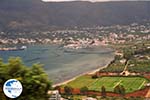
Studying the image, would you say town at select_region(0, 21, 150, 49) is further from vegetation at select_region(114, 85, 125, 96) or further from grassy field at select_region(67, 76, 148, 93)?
vegetation at select_region(114, 85, 125, 96)

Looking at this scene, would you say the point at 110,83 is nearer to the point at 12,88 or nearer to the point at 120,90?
the point at 120,90

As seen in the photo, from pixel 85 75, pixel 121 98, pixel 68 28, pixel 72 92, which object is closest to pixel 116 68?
pixel 85 75

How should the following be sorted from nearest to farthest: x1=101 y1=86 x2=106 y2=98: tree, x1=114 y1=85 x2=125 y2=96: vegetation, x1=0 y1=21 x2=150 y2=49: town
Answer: x1=101 y1=86 x2=106 y2=98: tree → x1=114 y1=85 x2=125 y2=96: vegetation → x1=0 y1=21 x2=150 y2=49: town

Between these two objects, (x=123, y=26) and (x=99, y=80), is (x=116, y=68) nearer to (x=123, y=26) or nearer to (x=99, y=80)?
(x=99, y=80)

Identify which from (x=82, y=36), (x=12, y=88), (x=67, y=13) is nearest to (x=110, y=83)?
(x=12, y=88)

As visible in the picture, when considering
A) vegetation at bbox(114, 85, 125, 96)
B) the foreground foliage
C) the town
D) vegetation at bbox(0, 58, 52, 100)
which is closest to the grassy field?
the foreground foliage
